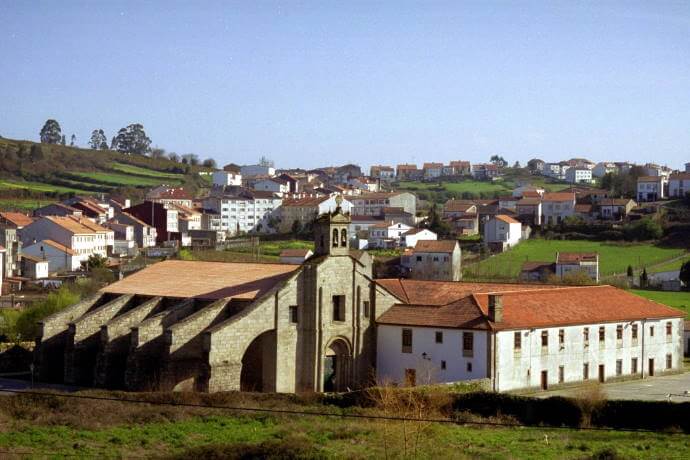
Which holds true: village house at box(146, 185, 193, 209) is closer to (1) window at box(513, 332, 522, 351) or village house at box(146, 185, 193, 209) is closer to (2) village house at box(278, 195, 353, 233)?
(2) village house at box(278, 195, 353, 233)

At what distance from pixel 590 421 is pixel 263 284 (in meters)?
16.2

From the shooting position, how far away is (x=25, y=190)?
155375 millimetres

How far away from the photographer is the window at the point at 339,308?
159ft

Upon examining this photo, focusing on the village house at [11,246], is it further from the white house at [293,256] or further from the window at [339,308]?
the window at [339,308]

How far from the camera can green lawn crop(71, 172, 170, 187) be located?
17962 centimetres

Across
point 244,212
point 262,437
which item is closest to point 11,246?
point 244,212

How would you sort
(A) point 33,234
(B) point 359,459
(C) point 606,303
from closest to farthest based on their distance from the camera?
(B) point 359,459 < (C) point 606,303 < (A) point 33,234

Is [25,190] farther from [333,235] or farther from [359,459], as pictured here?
[359,459]

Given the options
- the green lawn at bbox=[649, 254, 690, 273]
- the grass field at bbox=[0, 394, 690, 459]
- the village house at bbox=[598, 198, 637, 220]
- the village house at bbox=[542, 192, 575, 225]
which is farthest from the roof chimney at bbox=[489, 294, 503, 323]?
the village house at bbox=[542, 192, 575, 225]

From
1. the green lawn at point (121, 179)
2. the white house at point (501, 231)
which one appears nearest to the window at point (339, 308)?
the white house at point (501, 231)

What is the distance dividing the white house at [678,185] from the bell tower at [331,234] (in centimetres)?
10478

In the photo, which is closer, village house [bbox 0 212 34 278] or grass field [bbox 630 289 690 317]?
grass field [bbox 630 289 690 317]

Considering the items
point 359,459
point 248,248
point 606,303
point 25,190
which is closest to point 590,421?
point 359,459

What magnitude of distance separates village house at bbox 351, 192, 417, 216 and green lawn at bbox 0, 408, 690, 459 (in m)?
111
